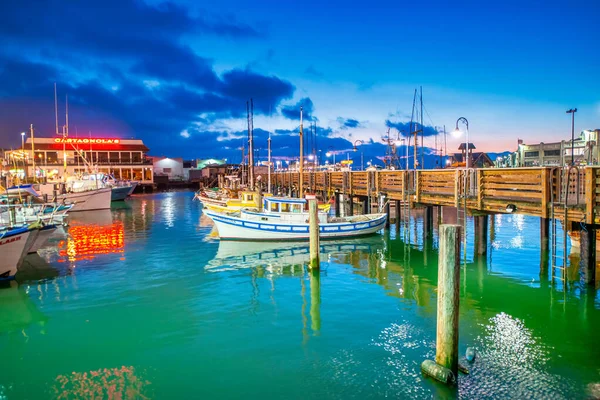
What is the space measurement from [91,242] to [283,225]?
1419 centimetres

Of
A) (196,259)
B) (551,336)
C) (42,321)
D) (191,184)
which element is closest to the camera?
(551,336)

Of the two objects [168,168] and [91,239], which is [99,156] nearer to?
[168,168]

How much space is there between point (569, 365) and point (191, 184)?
108446mm

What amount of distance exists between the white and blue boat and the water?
4.33m

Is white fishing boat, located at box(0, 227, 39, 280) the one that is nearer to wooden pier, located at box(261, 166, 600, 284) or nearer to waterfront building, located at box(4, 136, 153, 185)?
wooden pier, located at box(261, 166, 600, 284)

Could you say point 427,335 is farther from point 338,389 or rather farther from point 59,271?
point 59,271

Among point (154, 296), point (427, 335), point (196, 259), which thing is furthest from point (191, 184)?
point (427, 335)

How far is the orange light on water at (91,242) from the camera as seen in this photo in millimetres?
26281

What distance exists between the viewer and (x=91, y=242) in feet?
101

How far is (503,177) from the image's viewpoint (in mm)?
17875

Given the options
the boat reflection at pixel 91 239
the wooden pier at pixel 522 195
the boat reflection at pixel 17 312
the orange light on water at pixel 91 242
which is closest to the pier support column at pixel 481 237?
the wooden pier at pixel 522 195

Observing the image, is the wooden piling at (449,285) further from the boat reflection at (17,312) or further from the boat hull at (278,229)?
the boat hull at (278,229)

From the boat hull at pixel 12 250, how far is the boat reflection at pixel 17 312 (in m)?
1.08

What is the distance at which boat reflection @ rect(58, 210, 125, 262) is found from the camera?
26281 millimetres
